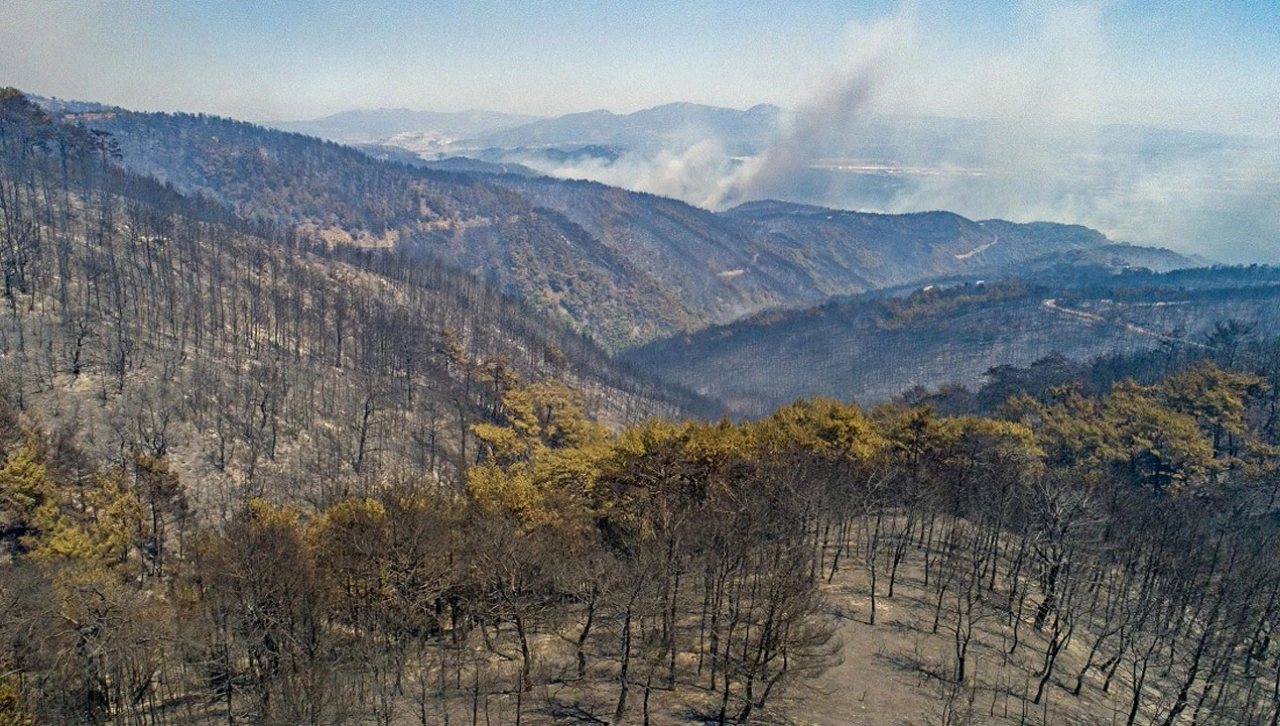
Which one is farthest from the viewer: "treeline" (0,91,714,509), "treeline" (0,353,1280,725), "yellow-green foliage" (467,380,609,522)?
"treeline" (0,91,714,509)

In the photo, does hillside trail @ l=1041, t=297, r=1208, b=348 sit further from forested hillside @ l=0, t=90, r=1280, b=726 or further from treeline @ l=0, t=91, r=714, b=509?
treeline @ l=0, t=91, r=714, b=509

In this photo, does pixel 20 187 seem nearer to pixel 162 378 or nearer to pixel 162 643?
pixel 162 378

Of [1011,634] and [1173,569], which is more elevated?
[1173,569]

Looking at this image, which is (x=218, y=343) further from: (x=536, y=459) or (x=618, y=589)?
(x=618, y=589)

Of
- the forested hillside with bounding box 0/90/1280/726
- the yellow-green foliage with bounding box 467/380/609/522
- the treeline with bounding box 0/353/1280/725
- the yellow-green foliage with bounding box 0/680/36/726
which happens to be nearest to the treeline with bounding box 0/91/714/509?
the forested hillside with bounding box 0/90/1280/726

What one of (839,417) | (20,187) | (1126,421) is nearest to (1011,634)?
(839,417)

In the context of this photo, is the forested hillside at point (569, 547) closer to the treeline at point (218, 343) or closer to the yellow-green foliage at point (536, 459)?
the yellow-green foliage at point (536, 459)

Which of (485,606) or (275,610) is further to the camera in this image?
(485,606)

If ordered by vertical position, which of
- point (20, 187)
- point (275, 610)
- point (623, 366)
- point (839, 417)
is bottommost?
point (623, 366)

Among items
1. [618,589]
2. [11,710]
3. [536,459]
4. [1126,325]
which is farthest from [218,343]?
[1126,325]
